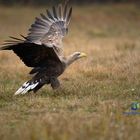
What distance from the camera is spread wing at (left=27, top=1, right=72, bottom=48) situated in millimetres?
13328

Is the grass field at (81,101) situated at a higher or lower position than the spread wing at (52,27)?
lower

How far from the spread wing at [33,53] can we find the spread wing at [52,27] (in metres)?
0.74

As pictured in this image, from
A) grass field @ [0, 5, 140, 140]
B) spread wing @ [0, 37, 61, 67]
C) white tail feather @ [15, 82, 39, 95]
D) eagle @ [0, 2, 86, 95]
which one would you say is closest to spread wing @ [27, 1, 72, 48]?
eagle @ [0, 2, 86, 95]

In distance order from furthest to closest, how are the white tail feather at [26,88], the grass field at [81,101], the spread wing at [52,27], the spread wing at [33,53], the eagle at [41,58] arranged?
the spread wing at [52,27]
the white tail feather at [26,88]
the eagle at [41,58]
the spread wing at [33,53]
the grass field at [81,101]

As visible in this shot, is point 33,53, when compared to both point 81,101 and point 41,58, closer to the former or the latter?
point 41,58

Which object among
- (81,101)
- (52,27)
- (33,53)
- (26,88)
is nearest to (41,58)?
(33,53)

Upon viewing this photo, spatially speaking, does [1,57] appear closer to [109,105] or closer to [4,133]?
[109,105]

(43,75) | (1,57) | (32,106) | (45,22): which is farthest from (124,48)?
(32,106)

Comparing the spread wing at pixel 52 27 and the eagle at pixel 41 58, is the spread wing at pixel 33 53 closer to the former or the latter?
the eagle at pixel 41 58

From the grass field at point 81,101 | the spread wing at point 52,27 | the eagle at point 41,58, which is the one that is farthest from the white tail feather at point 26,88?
the spread wing at point 52,27

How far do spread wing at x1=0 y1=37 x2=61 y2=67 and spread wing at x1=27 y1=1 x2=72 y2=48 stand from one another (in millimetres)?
736

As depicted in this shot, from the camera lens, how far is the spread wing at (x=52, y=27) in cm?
1333

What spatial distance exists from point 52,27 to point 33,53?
2232mm

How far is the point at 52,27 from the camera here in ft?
46.1
